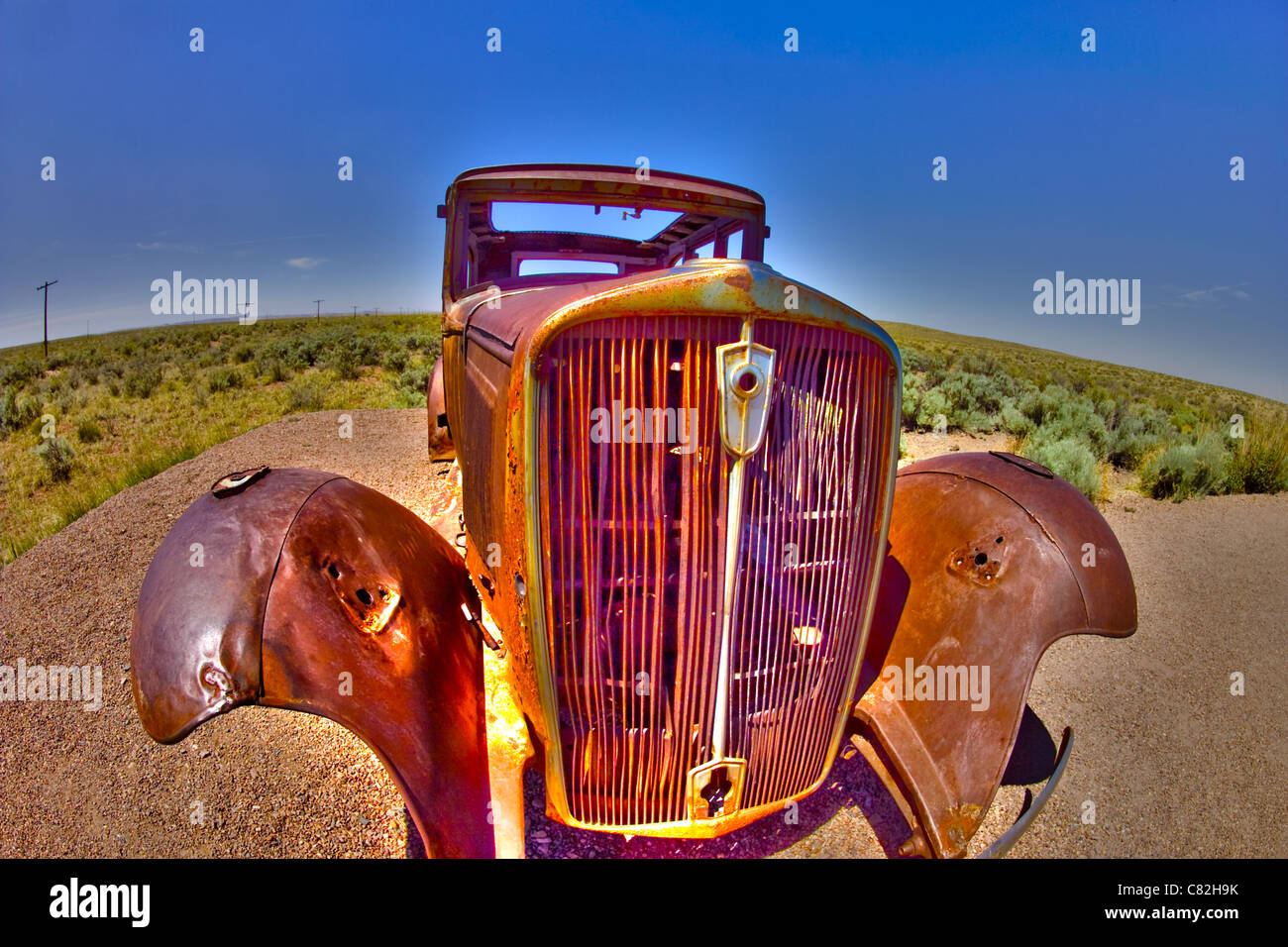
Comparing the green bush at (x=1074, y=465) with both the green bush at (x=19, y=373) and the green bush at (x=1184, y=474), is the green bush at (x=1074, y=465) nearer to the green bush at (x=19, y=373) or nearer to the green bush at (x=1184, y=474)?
the green bush at (x=1184, y=474)

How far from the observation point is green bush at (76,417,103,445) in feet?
35.9

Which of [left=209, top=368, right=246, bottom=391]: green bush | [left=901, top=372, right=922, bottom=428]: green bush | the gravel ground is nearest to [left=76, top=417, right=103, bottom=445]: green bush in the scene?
[left=209, top=368, right=246, bottom=391]: green bush

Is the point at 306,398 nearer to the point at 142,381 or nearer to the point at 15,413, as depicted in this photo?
the point at 15,413

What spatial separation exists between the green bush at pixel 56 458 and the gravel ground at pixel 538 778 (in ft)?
16.2

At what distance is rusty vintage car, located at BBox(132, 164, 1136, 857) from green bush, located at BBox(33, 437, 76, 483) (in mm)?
9427

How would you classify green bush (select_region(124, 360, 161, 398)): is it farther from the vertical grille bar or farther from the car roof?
the vertical grille bar

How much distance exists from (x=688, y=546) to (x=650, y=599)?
0.67 ft

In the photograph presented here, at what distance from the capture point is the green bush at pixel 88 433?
11.0 metres

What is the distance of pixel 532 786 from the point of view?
Result: 286 centimetres

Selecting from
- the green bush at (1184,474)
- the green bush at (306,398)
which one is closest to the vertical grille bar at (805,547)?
the green bush at (1184,474)

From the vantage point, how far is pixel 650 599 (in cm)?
183

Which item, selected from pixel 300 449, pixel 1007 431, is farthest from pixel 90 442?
pixel 1007 431

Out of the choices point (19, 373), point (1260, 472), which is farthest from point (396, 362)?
point (1260, 472)

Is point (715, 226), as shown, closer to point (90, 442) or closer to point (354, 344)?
point (90, 442)
